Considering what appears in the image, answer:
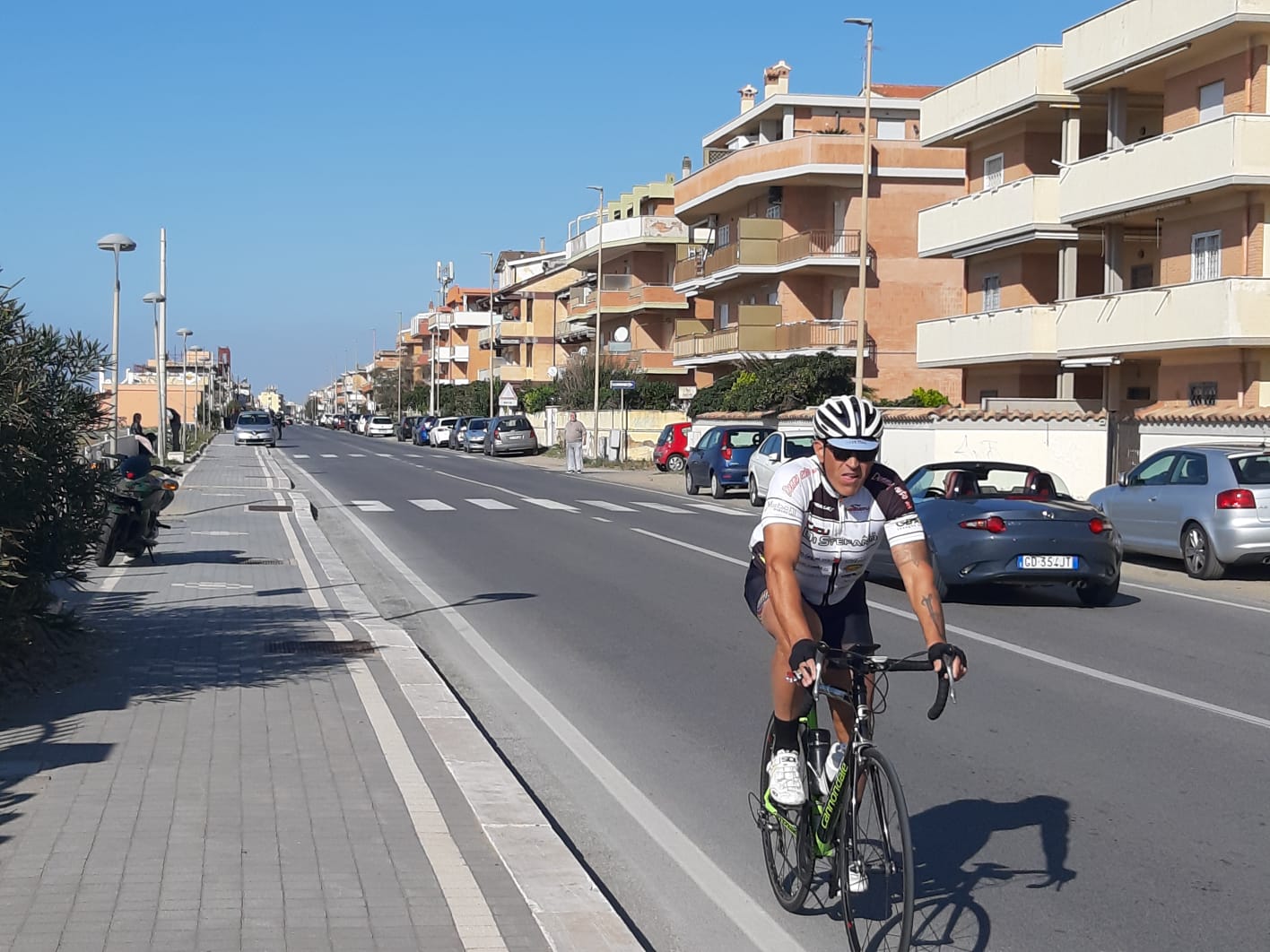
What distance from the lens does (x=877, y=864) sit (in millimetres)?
4301

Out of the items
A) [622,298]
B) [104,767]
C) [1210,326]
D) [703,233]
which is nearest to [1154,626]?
[104,767]

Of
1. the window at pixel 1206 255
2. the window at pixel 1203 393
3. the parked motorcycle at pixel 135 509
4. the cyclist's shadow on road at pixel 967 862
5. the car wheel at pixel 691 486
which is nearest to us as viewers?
the cyclist's shadow on road at pixel 967 862

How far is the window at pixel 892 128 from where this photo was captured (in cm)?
5944

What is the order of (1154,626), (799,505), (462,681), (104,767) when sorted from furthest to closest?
(1154,626)
(462,681)
(104,767)
(799,505)

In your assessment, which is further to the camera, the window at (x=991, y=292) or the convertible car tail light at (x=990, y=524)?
the window at (x=991, y=292)

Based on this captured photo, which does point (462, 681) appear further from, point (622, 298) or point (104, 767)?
point (622, 298)

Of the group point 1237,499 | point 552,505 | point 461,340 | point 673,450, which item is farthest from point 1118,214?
point 461,340

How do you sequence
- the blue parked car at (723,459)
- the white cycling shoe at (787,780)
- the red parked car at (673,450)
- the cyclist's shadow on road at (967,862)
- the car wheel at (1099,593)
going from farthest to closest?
the red parked car at (673,450) < the blue parked car at (723,459) < the car wheel at (1099,593) < the cyclist's shadow on road at (967,862) < the white cycling shoe at (787,780)

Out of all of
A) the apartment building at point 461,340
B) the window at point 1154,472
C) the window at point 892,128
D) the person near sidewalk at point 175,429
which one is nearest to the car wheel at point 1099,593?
the window at point 1154,472

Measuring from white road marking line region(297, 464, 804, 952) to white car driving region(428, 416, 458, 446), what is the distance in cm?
6816

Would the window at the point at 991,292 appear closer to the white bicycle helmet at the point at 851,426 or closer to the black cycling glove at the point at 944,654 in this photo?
the white bicycle helmet at the point at 851,426

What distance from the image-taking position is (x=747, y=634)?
1166cm

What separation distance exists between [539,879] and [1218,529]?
1370 centimetres

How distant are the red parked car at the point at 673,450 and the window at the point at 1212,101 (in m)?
20.8
